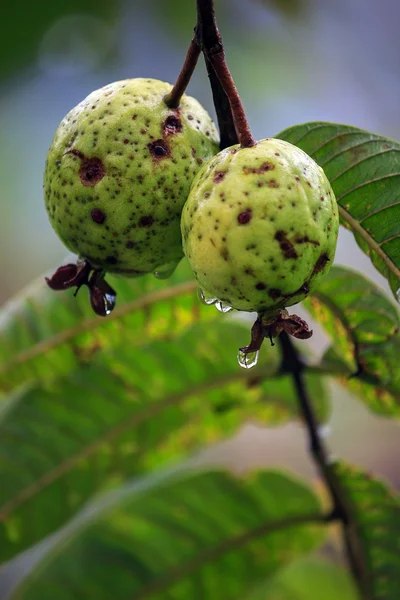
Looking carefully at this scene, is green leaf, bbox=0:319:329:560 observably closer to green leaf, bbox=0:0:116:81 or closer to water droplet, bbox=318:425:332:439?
water droplet, bbox=318:425:332:439

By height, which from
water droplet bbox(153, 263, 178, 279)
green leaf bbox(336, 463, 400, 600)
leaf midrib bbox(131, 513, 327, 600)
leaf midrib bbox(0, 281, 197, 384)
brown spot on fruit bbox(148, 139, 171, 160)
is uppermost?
brown spot on fruit bbox(148, 139, 171, 160)

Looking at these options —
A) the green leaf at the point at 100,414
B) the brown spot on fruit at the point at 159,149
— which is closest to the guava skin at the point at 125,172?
the brown spot on fruit at the point at 159,149

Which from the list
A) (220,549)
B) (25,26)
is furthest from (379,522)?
(25,26)

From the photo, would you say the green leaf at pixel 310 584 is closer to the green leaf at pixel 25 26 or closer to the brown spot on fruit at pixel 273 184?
the brown spot on fruit at pixel 273 184

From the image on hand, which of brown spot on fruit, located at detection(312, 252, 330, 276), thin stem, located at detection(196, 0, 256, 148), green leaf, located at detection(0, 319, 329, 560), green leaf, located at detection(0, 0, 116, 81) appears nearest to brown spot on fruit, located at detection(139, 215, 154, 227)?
thin stem, located at detection(196, 0, 256, 148)

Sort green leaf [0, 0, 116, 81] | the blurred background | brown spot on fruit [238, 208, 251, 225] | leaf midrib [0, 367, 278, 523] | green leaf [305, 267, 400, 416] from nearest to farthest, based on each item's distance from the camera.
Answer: brown spot on fruit [238, 208, 251, 225] < green leaf [305, 267, 400, 416] < leaf midrib [0, 367, 278, 523] < green leaf [0, 0, 116, 81] < the blurred background

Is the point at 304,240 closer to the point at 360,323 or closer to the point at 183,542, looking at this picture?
the point at 360,323

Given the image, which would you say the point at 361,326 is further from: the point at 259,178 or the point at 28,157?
the point at 28,157
